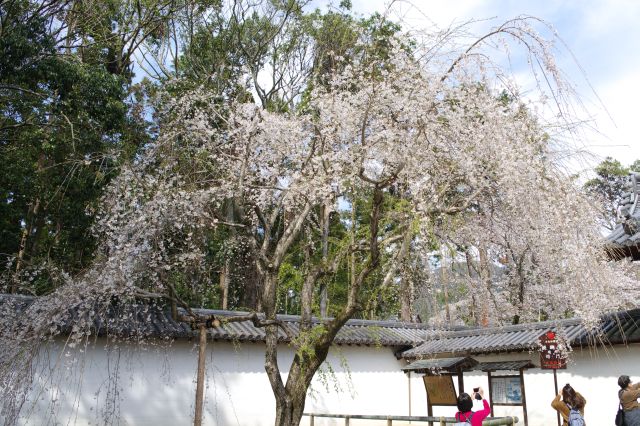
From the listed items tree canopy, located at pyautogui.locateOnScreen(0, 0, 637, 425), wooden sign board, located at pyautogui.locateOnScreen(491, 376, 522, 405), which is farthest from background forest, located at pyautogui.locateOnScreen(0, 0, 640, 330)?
wooden sign board, located at pyautogui.locateOnScreen(491, 376, 522, 405)

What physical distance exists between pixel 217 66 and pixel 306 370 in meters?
13.1

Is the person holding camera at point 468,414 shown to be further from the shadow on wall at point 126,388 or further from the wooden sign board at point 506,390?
the wooden sign board at point 506,390

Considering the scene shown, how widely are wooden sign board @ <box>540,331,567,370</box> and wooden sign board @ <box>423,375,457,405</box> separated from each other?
1880mm

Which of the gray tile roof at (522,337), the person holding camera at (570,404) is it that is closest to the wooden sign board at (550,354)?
the gray tile roof at (522,337)

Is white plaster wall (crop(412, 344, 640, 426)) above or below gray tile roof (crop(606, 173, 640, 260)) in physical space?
below

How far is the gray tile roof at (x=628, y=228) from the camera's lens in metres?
6.91

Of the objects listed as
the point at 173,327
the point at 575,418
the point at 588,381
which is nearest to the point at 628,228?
the point at 575,418

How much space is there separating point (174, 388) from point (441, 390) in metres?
5.81

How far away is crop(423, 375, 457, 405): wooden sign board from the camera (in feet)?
36.1

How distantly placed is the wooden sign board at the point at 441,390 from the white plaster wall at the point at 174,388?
6.94 ft

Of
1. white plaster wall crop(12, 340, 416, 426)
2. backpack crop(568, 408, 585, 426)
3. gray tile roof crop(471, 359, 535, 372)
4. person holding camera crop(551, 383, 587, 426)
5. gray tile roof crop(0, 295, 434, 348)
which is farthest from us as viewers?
gray tile roof crop(471, 359, 535, 372)

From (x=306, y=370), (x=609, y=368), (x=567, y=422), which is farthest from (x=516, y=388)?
(x=306, y=370)

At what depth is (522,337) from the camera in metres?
12.2

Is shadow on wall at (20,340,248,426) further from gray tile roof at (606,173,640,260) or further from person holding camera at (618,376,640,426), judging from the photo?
gray tile roof at (606,173,640,260)
